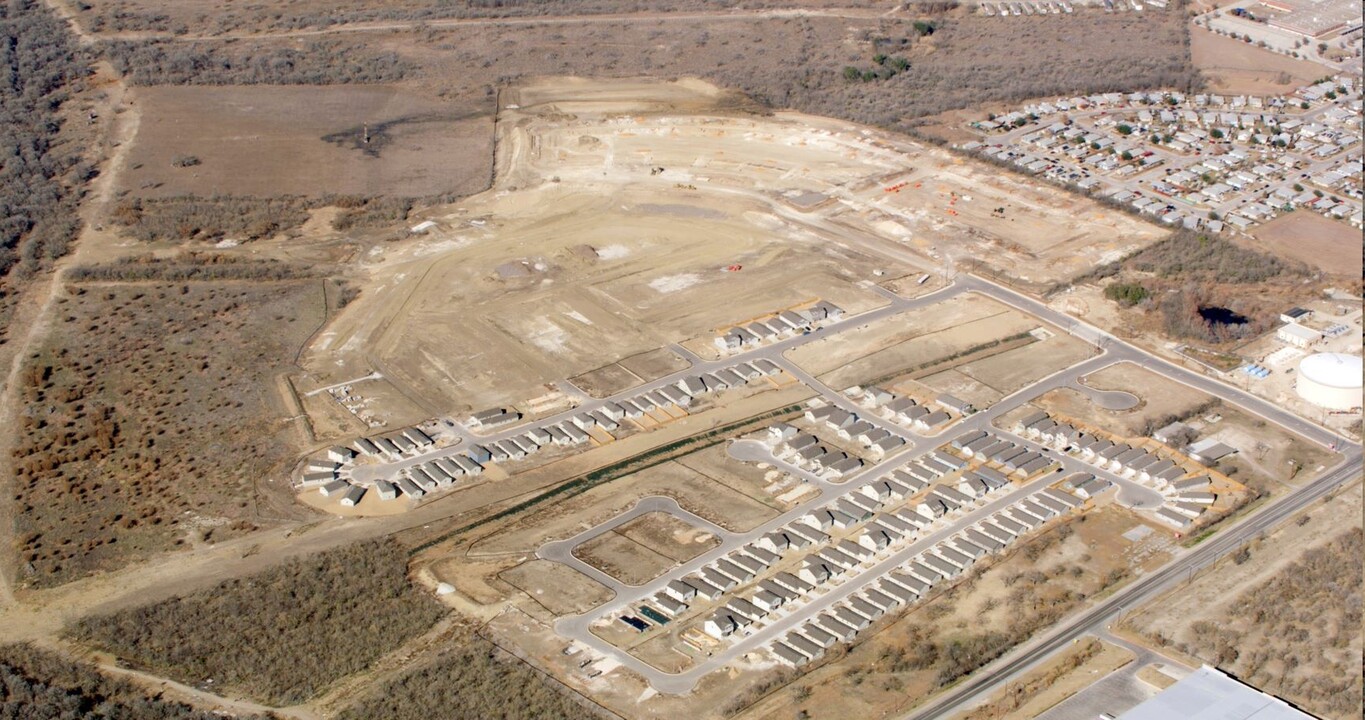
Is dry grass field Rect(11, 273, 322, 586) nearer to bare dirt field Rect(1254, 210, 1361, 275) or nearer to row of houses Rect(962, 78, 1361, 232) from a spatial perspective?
row of houses Rect(962, 78, 1361, 232)

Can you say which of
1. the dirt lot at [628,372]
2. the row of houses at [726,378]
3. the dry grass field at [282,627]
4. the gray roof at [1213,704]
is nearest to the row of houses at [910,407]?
the row of houses at [726,378]

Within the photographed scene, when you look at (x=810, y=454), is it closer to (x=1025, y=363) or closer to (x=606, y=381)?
(x=606, y=381)

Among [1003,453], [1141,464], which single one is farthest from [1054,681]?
[1141,464]

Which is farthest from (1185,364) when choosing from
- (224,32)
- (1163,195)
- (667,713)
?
(224,32)

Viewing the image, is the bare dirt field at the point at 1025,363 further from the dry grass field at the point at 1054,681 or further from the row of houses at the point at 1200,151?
the dry grass field at the point at 1054,681

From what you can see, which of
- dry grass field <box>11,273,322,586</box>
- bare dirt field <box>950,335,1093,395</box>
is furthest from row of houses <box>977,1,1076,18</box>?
dry grass field <box>11,273,322,586</box>

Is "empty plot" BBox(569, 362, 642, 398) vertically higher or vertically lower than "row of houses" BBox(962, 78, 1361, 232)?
lower
